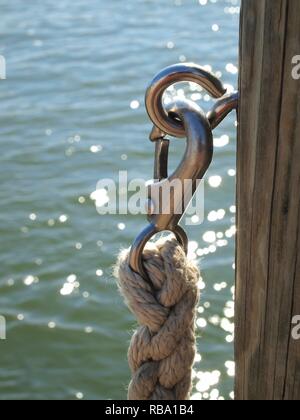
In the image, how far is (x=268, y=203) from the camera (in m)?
1.36

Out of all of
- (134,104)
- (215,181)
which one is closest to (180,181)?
(215,181)

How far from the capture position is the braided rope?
1.49 m

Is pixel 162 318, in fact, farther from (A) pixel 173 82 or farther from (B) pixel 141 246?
(A) pixel 173 82

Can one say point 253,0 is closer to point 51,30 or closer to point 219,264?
point 219,264

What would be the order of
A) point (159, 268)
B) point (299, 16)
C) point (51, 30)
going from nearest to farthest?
point (299, 16) < point (159, 268) < point (51, 30)

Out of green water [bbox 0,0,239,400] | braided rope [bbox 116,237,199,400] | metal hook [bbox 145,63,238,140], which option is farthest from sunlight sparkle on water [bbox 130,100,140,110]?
metal hook [bbox 145,63,238,140]

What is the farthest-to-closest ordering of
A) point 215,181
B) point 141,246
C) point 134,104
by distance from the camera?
point 134,104
point 215,181
point 141,246

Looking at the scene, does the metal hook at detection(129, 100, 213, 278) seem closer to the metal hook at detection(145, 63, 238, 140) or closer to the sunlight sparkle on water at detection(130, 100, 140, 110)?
the metal hook at detection(145, 63, 238, 140)

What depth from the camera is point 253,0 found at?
126cm

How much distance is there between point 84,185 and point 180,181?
15.1 ft

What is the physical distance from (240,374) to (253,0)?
2.39 feet

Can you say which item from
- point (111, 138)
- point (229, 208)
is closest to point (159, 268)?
point (229, 208)

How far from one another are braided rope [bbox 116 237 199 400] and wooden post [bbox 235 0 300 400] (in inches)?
4.1

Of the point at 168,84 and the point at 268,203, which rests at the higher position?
the point at 168,84
